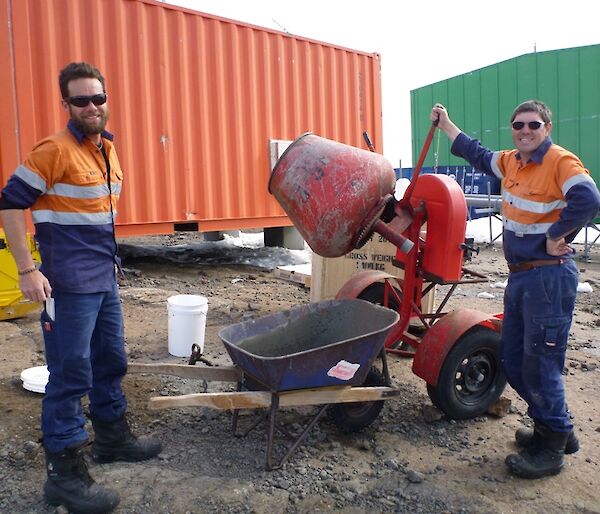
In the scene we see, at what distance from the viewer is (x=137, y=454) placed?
3.34 metres

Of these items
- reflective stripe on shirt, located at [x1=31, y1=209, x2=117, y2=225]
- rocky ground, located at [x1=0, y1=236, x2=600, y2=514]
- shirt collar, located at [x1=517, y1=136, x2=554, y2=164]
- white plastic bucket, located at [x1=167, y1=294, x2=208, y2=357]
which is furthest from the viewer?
white plastic bucket, located at [x1=167, y1=294, x2=208, y2=357]

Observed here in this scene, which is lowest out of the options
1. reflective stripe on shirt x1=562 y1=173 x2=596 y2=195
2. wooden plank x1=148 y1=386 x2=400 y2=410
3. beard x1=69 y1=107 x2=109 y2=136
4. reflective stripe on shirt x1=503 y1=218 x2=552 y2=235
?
wooden plank x1=148 y1=386 x2=400 y2=410

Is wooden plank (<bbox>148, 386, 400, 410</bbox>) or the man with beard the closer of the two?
the man with beard

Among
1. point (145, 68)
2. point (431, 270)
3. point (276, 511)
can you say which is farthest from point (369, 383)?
point (145, 68)

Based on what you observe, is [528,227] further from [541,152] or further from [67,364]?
[67,364]

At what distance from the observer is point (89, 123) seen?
113 inches

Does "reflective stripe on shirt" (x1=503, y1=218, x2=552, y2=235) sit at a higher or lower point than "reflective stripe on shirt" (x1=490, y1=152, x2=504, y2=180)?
lower

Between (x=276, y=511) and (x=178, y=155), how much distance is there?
20.7ft

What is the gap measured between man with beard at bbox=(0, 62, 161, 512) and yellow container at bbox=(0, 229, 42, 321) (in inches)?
116

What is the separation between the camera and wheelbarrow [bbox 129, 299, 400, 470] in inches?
123

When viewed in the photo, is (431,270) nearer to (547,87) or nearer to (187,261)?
(187,261)

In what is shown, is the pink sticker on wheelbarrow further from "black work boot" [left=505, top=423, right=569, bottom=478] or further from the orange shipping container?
the orange shipping container

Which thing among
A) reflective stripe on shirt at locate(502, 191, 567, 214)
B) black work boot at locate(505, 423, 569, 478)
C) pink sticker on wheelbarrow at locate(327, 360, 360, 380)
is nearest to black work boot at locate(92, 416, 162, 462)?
pink sticker on wheelbarrow at locate(327, 360, 360, 380)

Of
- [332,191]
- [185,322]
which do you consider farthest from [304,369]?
[185,322]
